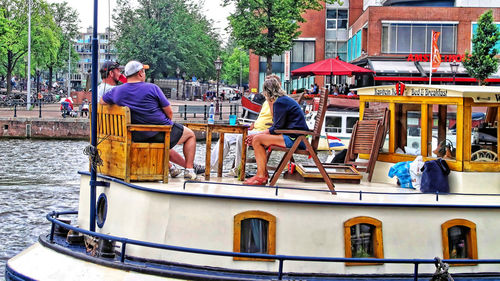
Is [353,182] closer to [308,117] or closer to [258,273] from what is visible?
[258,273]

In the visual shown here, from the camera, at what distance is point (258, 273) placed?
733 cm

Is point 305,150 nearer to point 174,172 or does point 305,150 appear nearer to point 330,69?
point 174,172

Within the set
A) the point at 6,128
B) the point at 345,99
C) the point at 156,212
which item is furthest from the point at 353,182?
the point at 6,128

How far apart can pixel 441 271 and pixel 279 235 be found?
1631mm

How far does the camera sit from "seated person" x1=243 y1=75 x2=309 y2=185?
8398 millimetres

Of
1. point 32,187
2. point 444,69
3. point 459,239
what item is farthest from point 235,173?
point 444,69

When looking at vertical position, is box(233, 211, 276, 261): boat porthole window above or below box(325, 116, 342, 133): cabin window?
below

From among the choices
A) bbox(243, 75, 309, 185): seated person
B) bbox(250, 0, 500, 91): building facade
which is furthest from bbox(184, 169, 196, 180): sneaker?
bbox(250, 0, 500, 91): building facade

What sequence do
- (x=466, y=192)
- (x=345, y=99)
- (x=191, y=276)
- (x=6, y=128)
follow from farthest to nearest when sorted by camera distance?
(x=6, y=128) < (x=345, y=99) < (x=466, y=192) < (x=191, y=276)

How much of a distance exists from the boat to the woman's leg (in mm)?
249

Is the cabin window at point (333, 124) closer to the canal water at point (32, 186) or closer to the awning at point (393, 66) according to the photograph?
the canal water at point (32, 186)

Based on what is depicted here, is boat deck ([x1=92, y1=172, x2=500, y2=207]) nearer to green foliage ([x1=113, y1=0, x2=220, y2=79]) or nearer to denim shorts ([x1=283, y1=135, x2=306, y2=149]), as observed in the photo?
denim shorts ([x1=283, y1=135, x2=306, y2=149])

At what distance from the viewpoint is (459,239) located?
26.0 feet

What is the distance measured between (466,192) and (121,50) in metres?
59.7
